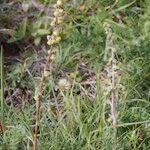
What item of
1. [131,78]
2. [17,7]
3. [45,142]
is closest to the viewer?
[45,142]

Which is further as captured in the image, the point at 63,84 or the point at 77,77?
the point at 77,77

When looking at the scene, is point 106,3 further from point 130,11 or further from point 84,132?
point 84,132

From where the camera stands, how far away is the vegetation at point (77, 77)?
2062 millimetres

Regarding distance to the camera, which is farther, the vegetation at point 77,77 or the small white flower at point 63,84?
the small white flower at point 63,84

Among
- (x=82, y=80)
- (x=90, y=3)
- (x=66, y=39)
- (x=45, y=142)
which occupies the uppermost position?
(x=90, y=3)

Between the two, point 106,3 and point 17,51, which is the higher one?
point 106,3

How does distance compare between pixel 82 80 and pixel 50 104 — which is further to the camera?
pixel 82 80

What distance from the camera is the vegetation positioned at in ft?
6.77

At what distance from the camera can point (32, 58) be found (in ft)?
8.89

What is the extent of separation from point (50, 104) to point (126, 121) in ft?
1.26

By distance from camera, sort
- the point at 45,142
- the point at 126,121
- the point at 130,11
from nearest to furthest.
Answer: the point at 45,142 < the point at 126,121 < the point at 130,11

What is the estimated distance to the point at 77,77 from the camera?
2590 millimetres

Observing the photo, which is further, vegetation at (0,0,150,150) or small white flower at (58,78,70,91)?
small white flower at (58,78,70,91)

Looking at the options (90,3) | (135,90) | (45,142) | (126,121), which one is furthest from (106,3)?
(45,142)
